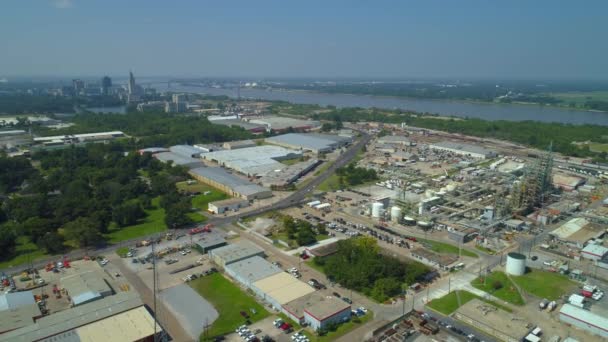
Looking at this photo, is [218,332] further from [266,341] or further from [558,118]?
[558,118]

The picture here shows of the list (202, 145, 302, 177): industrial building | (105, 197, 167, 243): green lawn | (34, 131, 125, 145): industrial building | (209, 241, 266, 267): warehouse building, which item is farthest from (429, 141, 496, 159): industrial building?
(34, 131, 125, 145): industrial building

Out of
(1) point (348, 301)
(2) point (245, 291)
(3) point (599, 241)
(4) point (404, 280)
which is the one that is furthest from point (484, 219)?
(2) point (245, 291)

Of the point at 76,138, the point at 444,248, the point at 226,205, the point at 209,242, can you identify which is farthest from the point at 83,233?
the point at 76,138

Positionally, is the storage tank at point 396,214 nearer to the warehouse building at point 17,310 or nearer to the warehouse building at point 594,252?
the warehouse building at point 594,252

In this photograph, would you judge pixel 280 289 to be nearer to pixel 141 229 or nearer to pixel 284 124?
pixel 141 229

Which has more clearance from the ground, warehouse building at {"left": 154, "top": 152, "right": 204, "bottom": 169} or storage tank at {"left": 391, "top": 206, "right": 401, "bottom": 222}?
warehouse building at {"left": 154, "top": 152, "right": 204, "bottom": 169}

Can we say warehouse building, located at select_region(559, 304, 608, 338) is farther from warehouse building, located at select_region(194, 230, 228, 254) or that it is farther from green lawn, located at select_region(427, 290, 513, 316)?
warehouse building, located at select_region(194, 230, 228, 254)

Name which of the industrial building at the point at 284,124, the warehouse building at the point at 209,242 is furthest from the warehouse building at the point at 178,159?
the industrial building at the point at 284,124
